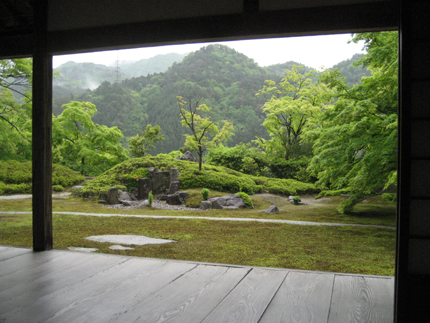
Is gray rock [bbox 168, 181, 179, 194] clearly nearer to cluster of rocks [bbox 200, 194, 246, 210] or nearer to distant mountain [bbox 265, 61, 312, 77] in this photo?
cluster of rocks [bbox 200, 194, 246, 210]

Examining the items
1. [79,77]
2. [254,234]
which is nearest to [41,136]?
[254,234]

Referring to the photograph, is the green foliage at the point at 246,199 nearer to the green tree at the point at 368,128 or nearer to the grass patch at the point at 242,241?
the grass patch at the point at 242,241

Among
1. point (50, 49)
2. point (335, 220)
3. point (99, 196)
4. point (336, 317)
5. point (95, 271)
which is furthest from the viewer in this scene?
point (99, 196)

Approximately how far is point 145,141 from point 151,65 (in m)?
4.18

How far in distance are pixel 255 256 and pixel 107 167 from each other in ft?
21.5

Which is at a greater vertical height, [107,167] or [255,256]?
[107,167]

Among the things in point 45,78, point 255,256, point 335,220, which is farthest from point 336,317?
point 335,220

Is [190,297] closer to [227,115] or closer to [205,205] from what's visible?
[205,205]

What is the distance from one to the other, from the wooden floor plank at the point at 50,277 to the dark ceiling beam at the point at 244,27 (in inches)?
66.9

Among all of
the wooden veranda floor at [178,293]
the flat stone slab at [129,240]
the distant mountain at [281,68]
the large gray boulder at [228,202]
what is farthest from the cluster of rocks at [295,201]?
the wooden veranda floor at [178,293]

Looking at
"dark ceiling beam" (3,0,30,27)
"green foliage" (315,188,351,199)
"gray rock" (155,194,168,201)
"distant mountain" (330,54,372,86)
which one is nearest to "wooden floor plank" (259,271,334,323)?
"dark ceiling beam" (3,0,30,27)

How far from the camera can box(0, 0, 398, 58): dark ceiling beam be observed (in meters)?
2.13

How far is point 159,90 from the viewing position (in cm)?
1263

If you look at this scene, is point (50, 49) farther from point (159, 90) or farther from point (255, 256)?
point (159, 90)
